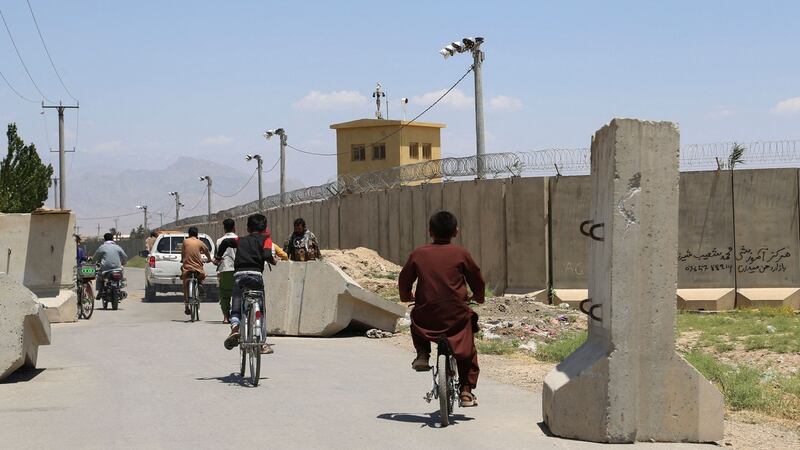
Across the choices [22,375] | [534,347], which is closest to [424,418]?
[22,375]

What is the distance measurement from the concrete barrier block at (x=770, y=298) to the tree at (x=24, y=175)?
4863 centimetres

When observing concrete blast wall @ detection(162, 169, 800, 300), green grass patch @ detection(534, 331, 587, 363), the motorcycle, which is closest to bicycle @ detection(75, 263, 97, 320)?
the motorcycle

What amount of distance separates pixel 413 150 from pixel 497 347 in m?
56.1

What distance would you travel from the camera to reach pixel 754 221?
23000 mm

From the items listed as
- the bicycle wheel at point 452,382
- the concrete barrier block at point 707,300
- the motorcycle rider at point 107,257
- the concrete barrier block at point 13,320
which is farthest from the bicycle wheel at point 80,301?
the bicycle wheel at point 452,382

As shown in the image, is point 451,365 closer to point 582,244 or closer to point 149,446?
point 149,446

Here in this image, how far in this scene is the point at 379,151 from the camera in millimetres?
69750

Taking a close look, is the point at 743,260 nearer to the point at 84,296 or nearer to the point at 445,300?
the point at 84,296

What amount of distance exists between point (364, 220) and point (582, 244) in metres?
13.0

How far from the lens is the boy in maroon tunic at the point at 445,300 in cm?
868

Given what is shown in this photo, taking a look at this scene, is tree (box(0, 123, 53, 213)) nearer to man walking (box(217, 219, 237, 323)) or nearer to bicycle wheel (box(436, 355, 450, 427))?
man walking (box(217, 219, 237, 323))

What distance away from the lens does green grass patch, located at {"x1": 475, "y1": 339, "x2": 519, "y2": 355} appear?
14938mm

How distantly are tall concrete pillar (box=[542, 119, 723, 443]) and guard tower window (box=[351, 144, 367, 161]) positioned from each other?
6200 centimetres

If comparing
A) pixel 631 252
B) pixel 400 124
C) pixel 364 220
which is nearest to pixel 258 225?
pixel 631 252
